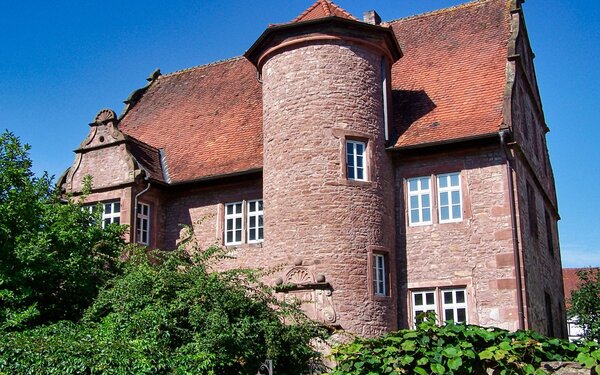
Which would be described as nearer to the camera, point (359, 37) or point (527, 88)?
point (359, 37)

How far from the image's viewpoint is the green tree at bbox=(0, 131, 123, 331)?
14.6 m

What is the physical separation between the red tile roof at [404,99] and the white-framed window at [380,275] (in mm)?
2810

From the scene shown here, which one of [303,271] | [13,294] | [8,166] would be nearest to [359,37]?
[303,271]

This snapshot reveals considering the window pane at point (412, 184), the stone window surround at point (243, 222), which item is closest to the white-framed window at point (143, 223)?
the stone window surround at point (243, 222)

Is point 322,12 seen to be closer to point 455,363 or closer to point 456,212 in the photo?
point 456,212

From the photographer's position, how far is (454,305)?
16625 millimetres

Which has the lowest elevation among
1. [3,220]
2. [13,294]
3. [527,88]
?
[13,294]

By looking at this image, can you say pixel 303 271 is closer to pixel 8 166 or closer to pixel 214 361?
pixel 214 361

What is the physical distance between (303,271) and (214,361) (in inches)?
176

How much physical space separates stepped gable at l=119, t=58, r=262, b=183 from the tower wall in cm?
209

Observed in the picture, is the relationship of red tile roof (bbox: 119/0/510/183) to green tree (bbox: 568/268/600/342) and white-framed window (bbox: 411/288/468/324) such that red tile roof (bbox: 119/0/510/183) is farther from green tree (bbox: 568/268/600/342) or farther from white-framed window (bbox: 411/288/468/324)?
green tree (bbox: 568/268/600/342)

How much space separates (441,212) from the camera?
17.3m

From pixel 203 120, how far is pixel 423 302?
9434 mm

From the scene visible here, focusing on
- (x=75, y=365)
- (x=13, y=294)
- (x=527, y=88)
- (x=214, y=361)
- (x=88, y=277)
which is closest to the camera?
(x=75, y=365)
